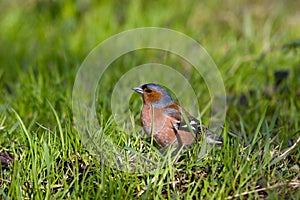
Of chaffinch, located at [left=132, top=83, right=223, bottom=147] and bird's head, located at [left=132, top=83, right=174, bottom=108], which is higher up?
bird's head, located at [left=132, top=83, right=174, bottom=108]

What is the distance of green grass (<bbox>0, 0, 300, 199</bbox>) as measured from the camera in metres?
3.44

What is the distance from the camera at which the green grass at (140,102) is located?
3436 mm

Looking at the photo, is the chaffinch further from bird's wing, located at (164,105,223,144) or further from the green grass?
the green grass

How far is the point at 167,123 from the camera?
4148 millimetres

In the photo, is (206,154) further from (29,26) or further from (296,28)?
(29,26)

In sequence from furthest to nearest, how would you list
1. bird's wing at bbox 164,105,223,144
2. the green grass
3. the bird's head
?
the bird's head < bird's wing at bbox 164,105,223,144 < the green grass

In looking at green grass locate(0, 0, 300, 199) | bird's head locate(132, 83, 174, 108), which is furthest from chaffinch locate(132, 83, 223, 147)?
green grass locate(0, 0, 300, 199)

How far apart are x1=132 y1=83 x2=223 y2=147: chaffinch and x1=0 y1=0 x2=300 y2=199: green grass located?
144mm

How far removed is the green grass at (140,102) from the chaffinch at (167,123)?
0.14 meters

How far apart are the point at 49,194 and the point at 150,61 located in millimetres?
3321

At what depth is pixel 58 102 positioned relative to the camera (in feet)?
16.6

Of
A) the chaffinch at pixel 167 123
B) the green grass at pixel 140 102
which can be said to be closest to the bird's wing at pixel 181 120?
the chaffinch at pixel 167 123

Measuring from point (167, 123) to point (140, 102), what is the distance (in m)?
1.01

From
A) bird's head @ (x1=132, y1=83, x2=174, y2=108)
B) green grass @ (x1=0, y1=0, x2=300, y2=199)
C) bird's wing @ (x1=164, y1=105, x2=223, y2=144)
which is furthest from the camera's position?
bird's head @ (x1=132, y1=83, x2=174, y2=108)
